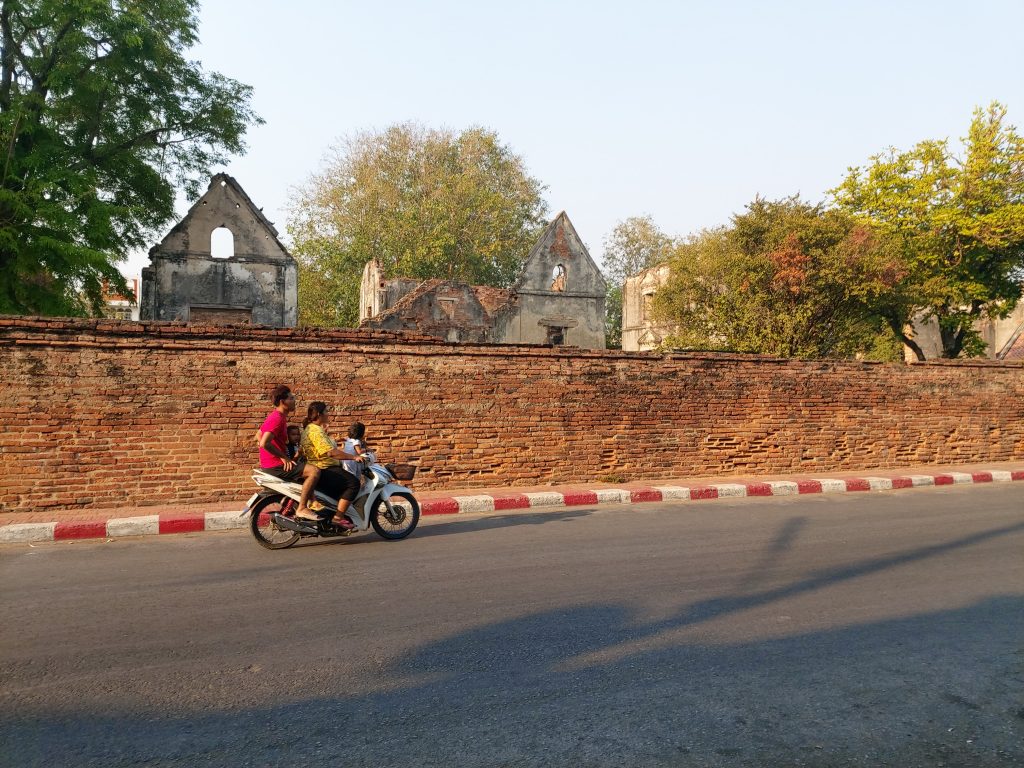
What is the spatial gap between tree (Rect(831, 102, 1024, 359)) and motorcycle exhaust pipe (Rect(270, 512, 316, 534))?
23.0 metres

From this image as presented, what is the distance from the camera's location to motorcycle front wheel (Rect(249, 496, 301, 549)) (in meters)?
8.39

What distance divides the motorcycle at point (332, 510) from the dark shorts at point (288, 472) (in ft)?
0.16

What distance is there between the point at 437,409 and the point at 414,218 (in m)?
33.1

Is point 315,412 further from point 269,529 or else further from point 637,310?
point 637,310

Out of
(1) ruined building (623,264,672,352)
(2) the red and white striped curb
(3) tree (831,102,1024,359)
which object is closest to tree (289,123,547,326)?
(1) ruined building (623,264,672,352)

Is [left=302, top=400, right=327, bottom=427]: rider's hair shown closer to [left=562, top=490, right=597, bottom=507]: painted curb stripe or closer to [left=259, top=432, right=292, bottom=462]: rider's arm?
[left=259, top=432, right=292, bottom=462]: rider's arm

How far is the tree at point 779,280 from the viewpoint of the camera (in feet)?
65.0

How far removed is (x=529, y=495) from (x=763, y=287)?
11.0 metres

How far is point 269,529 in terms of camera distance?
8.57 meters

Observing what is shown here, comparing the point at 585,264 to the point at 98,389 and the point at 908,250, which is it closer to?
the point at 908,250

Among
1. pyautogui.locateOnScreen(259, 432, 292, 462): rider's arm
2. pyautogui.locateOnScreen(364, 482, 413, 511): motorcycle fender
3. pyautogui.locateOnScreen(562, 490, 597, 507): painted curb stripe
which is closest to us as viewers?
pyautogui.locateOnScreen(259, 432, 292, 462): rider's arm

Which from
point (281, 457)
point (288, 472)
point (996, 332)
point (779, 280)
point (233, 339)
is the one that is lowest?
point (288, 472)

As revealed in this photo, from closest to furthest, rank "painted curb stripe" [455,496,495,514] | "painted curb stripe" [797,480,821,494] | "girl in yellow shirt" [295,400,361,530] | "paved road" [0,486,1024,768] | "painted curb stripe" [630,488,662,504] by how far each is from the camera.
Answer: "paved road" [0,486,1024,768] → "girl in yellow shirt" [295,400,361,530] → "painted curb stripe" [455,496,495,514] → "painted curb stripe" [630,488,662,504] → "painted curb stripe" [797,480,821,494]

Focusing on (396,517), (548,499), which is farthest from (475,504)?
(396,517)
